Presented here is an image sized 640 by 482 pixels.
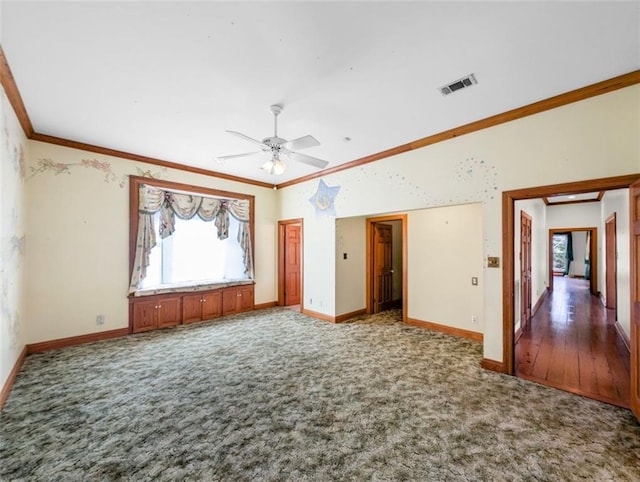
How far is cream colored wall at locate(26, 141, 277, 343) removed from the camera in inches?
148

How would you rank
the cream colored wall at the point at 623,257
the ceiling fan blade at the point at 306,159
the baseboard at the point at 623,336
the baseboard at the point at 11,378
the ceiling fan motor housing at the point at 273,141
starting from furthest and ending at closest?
the cream colored wall at the point at 623,257, the baseboard at the point at 623,336, the ceiling fan blade at the point at 306,159, the ceiling fan motor housing at the point at 273,141, the baseboard at the point at 11,378

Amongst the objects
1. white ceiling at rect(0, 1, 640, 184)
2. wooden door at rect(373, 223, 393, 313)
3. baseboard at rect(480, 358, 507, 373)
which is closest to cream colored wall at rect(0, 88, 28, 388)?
white ceiling at rect(0, 1, 640, 184)

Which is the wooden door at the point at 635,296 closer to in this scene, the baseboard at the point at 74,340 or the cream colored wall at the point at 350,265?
the cream colored wall at the point at 350,265

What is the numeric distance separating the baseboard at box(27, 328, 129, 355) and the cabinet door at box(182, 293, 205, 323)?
927 millimetres

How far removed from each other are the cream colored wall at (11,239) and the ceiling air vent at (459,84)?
13.7ft

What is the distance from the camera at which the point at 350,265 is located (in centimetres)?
559

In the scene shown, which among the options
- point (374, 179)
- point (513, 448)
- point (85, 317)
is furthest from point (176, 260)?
point (513, 448)

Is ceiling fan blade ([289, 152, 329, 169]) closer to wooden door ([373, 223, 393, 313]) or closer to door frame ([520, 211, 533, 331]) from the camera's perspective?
wooden door ([373, 223, 393, 313])

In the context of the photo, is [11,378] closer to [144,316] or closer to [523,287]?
[144,316]

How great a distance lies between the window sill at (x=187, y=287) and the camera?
469 cm

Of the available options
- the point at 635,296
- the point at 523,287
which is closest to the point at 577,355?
the point at 523,287

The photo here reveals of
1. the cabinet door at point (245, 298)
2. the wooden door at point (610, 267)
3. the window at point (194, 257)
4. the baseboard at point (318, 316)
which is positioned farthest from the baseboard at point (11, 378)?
the wooden door at point (610, 267)

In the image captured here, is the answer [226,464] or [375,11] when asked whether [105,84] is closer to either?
[375,11]

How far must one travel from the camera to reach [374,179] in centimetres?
450
